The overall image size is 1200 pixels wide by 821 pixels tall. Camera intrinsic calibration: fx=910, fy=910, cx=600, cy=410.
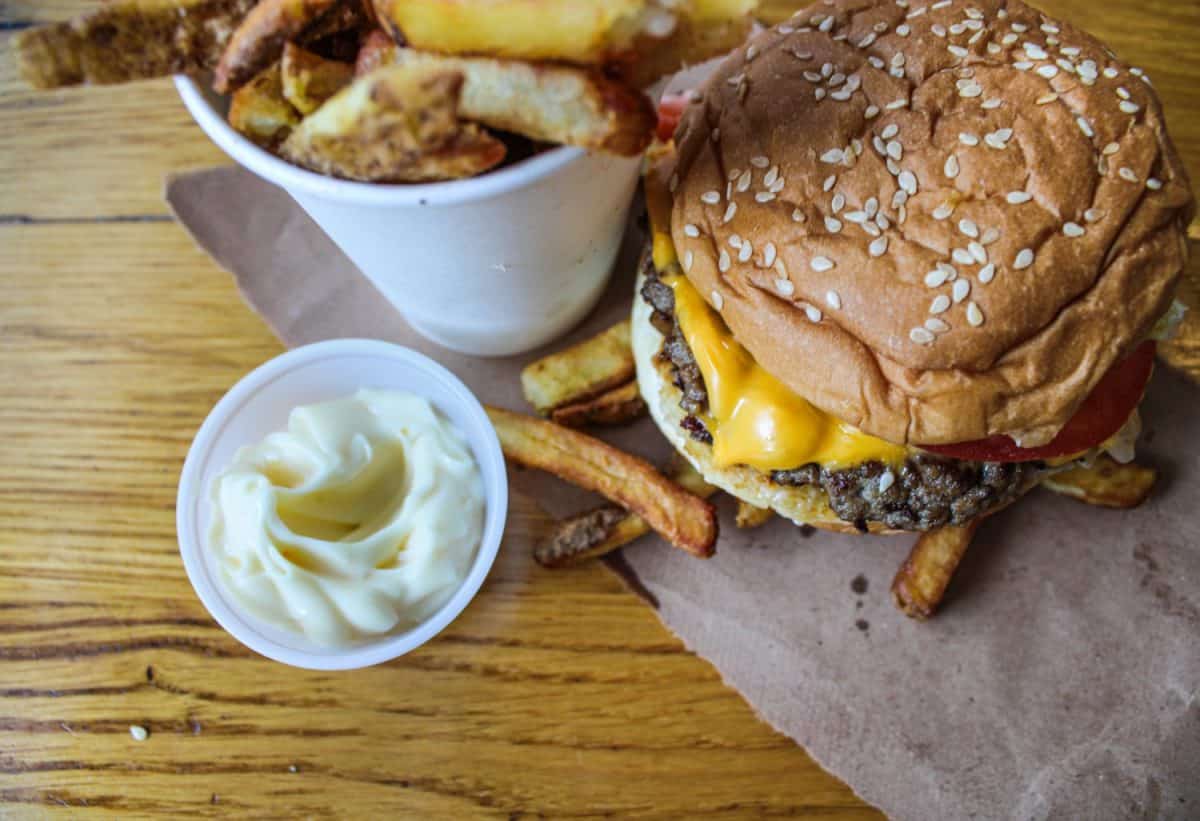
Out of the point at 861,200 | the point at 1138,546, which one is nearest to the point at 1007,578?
the point at 1138,546

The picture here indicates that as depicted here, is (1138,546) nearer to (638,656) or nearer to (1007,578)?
(1007,578)

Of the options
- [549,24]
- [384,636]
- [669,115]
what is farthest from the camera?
[669,115]

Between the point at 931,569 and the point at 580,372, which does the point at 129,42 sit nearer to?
the point at 580,372

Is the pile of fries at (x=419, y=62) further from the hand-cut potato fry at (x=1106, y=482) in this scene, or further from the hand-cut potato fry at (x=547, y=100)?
the hand-cut potato fry at (x=1106, y=482)

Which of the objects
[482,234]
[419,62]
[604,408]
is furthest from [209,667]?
[419,62]

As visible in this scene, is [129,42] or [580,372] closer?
[129,42]

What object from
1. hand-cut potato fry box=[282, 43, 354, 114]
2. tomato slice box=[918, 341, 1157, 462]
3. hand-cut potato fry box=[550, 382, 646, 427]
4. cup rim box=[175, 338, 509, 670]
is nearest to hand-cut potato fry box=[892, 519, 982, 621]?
tomato slice box=[918, 341, 1157, 462]

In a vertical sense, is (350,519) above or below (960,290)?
below

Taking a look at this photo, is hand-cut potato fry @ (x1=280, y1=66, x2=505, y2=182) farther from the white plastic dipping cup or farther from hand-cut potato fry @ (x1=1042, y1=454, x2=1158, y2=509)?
hand-cut potato fry @ (x1=1042, y1=454, x2=1158, y2=509)

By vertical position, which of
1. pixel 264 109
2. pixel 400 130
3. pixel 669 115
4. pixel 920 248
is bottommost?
pixel 669 115
